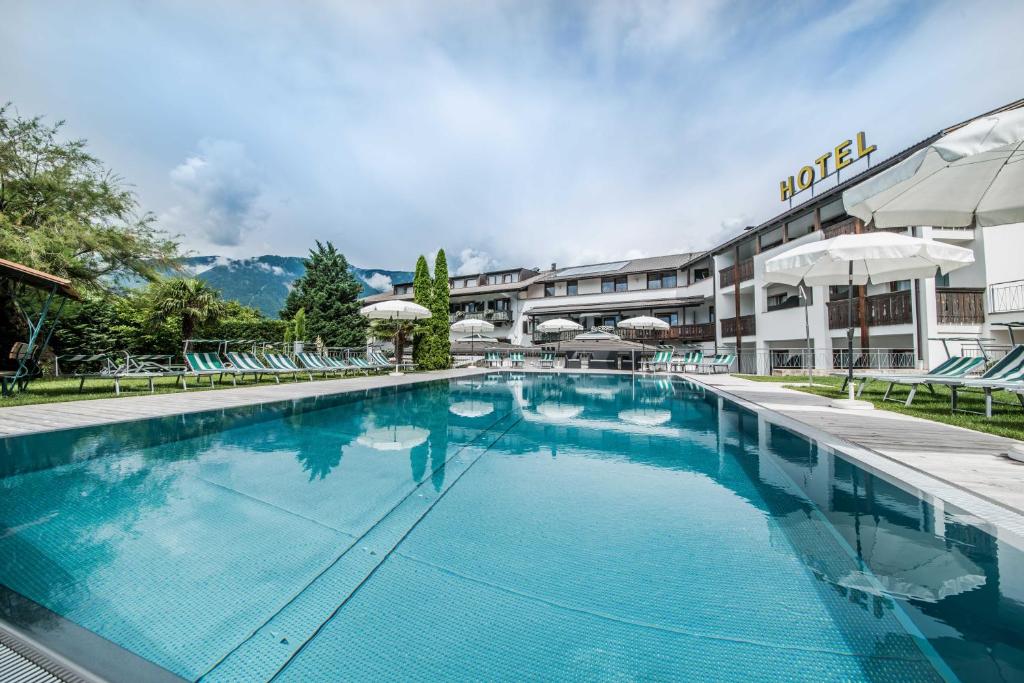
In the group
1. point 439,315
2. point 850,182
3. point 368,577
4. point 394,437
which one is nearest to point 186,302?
point 439,315

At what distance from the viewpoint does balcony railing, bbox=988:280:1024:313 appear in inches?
532

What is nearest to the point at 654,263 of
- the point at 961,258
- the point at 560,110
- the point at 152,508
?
the point at 560,110

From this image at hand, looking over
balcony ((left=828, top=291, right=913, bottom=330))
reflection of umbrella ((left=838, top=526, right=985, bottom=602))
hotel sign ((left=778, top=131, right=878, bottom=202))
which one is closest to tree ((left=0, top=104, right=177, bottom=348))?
reflection of umbrella ((left=838, top=526, right=985, bottom=602))

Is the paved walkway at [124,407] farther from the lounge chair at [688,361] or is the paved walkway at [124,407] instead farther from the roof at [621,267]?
the roof at [621,267]

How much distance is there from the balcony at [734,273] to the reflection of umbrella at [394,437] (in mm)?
21540

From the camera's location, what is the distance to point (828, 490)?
3.49 meters

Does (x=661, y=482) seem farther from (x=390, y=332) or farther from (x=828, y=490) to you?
(x=390, y=332)

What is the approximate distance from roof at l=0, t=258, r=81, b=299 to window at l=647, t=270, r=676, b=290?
99.1 ft

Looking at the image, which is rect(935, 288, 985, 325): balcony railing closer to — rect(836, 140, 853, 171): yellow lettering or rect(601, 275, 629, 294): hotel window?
rect(836, 140, 853, 171): yellow lettering

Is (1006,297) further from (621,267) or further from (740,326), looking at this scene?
(621,267)

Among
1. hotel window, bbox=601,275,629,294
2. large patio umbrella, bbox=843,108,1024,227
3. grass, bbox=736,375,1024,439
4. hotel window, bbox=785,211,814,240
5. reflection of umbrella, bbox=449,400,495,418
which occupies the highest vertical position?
hotel window, bbox=785,211,814,240

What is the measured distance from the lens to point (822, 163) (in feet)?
69.4

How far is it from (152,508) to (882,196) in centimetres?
841

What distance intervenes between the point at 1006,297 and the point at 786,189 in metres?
12.0
